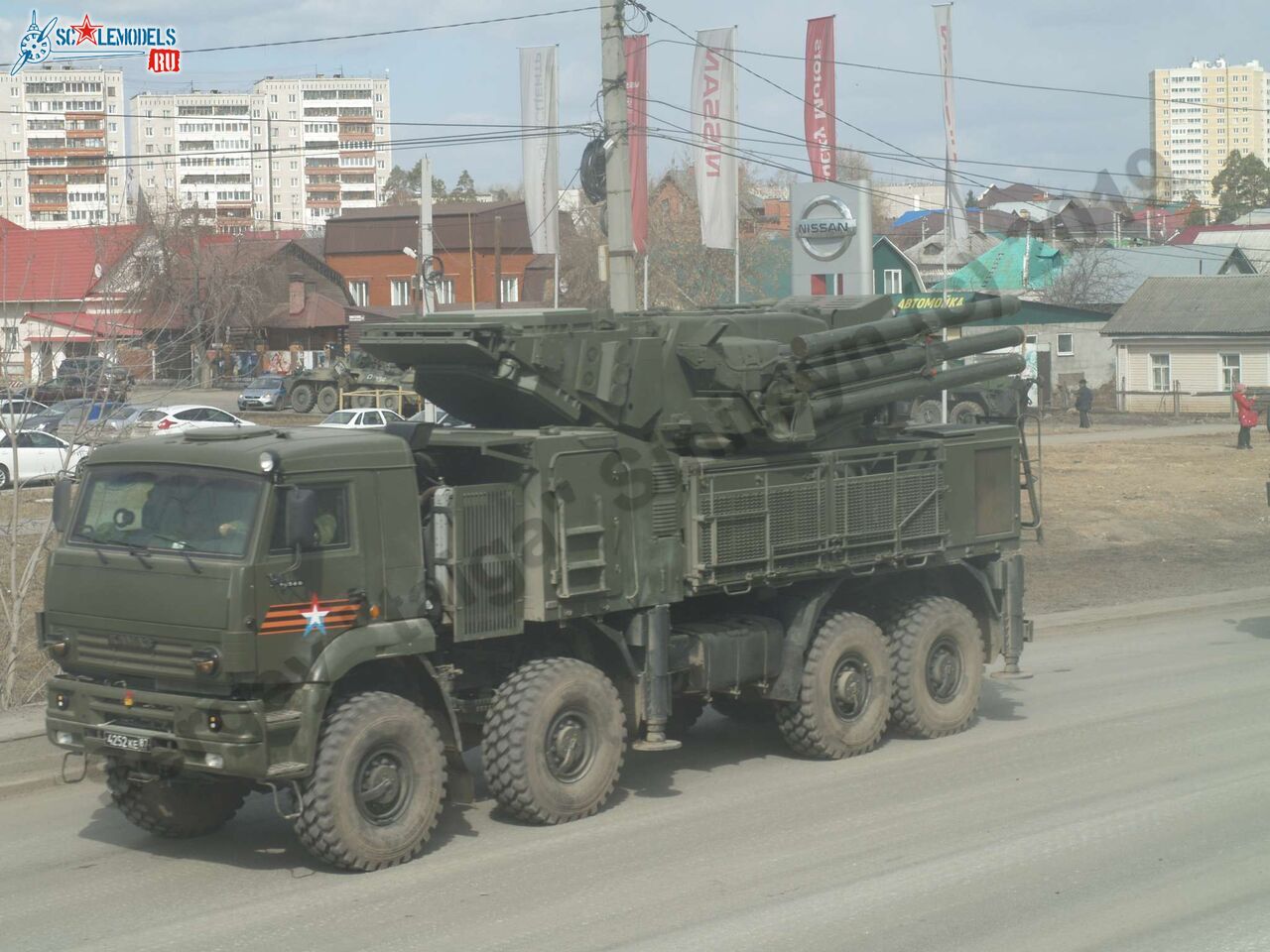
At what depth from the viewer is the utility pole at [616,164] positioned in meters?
16.9

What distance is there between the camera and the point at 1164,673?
14.3 m

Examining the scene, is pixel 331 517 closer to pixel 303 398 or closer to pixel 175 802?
pixel 175 802

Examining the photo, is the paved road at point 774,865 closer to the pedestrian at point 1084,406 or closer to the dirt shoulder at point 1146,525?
the dirt shoulder at point 1146,525

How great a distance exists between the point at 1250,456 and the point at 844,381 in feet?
101

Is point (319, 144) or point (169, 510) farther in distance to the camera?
point (319, 144)

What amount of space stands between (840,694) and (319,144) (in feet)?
618

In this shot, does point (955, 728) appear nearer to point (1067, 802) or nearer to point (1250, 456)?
point (1067, 802)

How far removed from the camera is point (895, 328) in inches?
460

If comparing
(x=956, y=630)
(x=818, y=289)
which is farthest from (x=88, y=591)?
(x=818, y=289)

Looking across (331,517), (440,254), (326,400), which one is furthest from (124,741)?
(440,254)

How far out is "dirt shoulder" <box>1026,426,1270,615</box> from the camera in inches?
805

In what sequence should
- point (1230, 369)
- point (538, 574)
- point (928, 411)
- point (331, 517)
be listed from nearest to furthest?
point (331, 517), point (538, 574), point (928, 411), point (1230, 369)

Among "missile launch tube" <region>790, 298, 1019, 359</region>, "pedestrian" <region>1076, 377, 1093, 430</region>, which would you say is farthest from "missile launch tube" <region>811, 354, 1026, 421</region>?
"pedestrian" <region>1076, 377, 1093, 430</region>

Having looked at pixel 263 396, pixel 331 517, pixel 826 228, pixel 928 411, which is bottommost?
pixel 331 517
